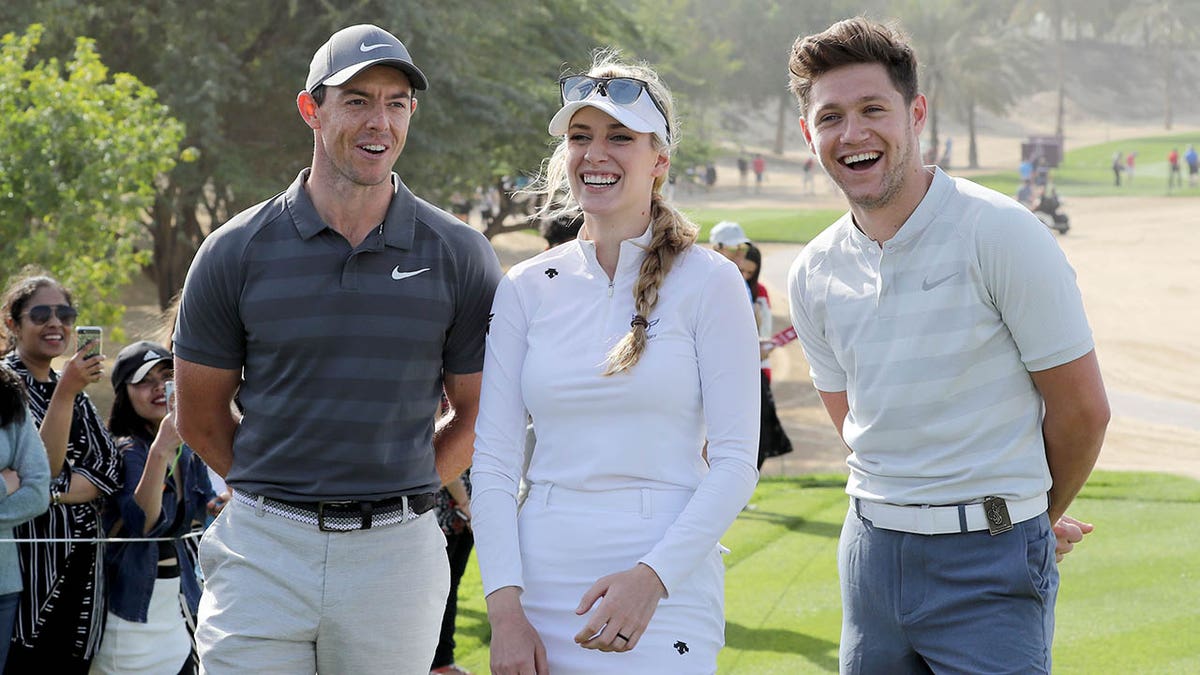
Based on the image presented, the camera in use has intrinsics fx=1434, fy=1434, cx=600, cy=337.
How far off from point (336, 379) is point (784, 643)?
4.20 meters

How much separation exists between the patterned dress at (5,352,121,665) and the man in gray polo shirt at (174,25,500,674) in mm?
2024

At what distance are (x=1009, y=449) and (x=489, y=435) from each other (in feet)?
4.05

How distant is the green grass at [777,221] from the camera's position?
156ft

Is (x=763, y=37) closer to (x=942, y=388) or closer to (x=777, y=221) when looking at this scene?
(x=777, y=221)

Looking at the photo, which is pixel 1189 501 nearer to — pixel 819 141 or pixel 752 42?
pixel 819 141

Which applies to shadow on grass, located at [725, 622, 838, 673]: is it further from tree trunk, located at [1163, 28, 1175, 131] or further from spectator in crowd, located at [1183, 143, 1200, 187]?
tree trunk, located at [1163, 28, 1175, 131]

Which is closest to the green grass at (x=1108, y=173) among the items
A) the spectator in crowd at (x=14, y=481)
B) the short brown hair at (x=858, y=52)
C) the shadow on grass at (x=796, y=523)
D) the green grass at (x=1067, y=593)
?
the green grass at (x=1067, y=593)

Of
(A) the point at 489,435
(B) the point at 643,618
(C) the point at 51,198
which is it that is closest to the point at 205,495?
(A) the point at 489,435

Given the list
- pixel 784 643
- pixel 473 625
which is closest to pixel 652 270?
pixel 784 643

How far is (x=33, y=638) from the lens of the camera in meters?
5.67

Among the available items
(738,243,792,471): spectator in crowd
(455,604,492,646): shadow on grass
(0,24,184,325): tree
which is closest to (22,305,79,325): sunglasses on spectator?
(455,604,492,646): shadow on grass

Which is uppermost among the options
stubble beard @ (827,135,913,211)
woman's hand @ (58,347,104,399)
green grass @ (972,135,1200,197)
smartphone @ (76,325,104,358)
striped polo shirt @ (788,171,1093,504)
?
stubble beard @ (827,135,913,211)

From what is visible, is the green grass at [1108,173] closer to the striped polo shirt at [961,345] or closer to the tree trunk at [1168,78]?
the tree trunk at [1168,78]

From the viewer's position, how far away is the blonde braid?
3189mm
